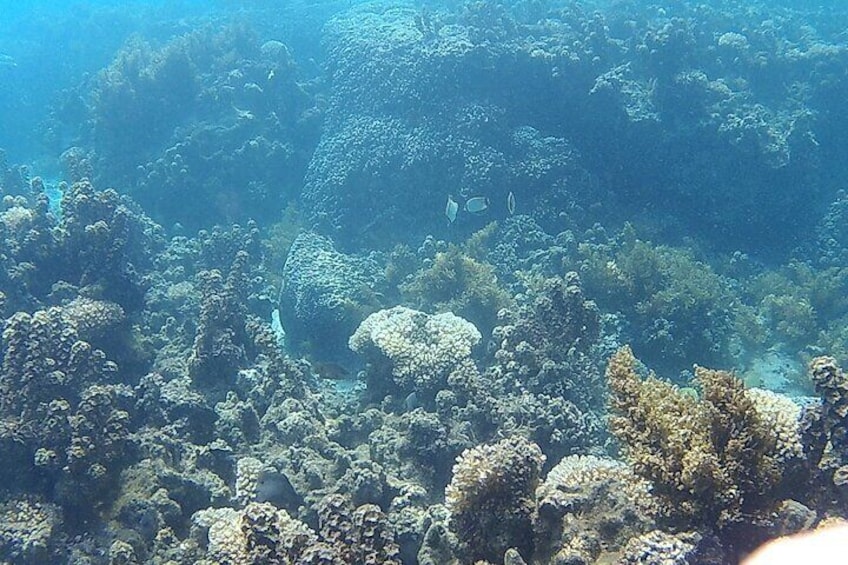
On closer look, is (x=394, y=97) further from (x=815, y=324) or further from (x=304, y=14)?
(x=304, y=14)

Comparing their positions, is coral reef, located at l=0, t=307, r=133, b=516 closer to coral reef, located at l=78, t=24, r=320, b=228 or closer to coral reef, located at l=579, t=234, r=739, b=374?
coral reef, located at l=579, t=234, r=739, b=374

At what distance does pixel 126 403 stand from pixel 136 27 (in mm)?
29378

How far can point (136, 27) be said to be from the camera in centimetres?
3014

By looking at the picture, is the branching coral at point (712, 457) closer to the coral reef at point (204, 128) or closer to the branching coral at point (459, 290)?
the branching coral at point (459, 290)

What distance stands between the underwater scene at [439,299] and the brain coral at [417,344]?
0.15 feet

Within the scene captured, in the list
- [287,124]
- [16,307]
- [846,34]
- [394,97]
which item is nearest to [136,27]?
[287,124]

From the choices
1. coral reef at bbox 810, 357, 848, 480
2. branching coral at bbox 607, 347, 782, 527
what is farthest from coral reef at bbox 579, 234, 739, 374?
branching coral at bbox 607, 347, 782, 527

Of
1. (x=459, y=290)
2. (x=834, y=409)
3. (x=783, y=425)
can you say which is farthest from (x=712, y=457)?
(x=459, y=290)

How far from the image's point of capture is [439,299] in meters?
10.2

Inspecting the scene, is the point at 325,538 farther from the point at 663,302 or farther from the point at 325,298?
the point at 663,302

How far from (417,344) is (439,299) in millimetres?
2678

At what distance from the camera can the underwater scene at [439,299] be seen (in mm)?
4227

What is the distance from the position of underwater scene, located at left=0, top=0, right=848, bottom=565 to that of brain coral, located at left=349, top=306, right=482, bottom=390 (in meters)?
0.05

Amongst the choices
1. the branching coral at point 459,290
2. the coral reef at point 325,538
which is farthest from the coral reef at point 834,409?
the branching coral at point 459,290
